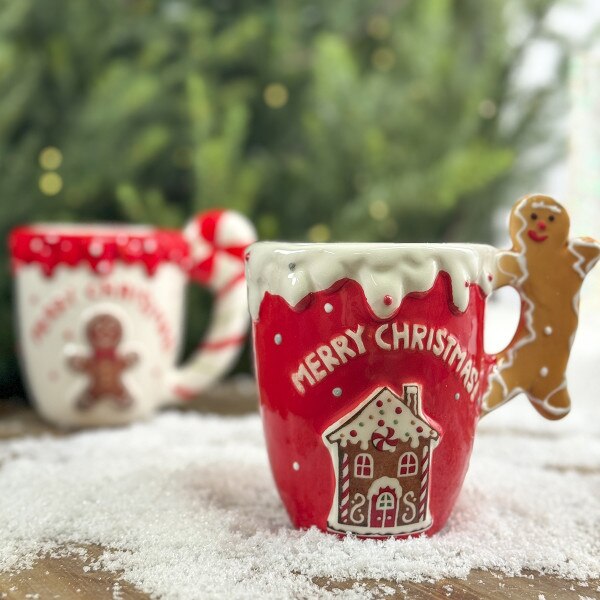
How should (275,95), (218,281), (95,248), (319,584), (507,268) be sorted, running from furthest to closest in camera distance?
(275,95), (218,281), (95,248), (507,268), (319,584)

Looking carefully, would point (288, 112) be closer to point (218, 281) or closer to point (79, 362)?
point (218, 281)

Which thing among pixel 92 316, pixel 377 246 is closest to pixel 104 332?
pixel 92 316

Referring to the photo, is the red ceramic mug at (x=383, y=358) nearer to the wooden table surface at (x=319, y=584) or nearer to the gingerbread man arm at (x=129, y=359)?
the wooden table surface at (x=319, y=584)

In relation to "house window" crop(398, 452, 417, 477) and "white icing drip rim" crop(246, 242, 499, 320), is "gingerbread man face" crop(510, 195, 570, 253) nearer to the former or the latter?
"white icing drip rim" crop(246, 242, 499, 320)

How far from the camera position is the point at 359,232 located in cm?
117

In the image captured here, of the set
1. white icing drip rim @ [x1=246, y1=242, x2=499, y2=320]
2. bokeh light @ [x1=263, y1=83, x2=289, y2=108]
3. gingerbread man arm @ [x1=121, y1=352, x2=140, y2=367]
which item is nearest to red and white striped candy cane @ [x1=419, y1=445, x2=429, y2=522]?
white icing drip rim @ [x1=246, y1=242, x2=499, y2=320]

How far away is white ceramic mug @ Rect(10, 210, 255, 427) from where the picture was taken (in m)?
0.91

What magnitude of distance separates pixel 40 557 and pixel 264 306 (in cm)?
24

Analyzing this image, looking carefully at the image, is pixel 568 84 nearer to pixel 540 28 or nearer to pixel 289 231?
pixel 540 28

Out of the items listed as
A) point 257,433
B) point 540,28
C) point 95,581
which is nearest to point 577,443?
point 257,433

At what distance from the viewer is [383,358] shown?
1.70ft

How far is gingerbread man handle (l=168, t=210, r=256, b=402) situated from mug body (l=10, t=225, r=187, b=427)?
0.14 ft

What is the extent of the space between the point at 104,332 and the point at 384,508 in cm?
50

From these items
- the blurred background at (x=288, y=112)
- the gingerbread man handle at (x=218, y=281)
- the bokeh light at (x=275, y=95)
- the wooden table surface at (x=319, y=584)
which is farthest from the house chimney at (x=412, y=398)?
the bokeh light at (x=275, y=95)
